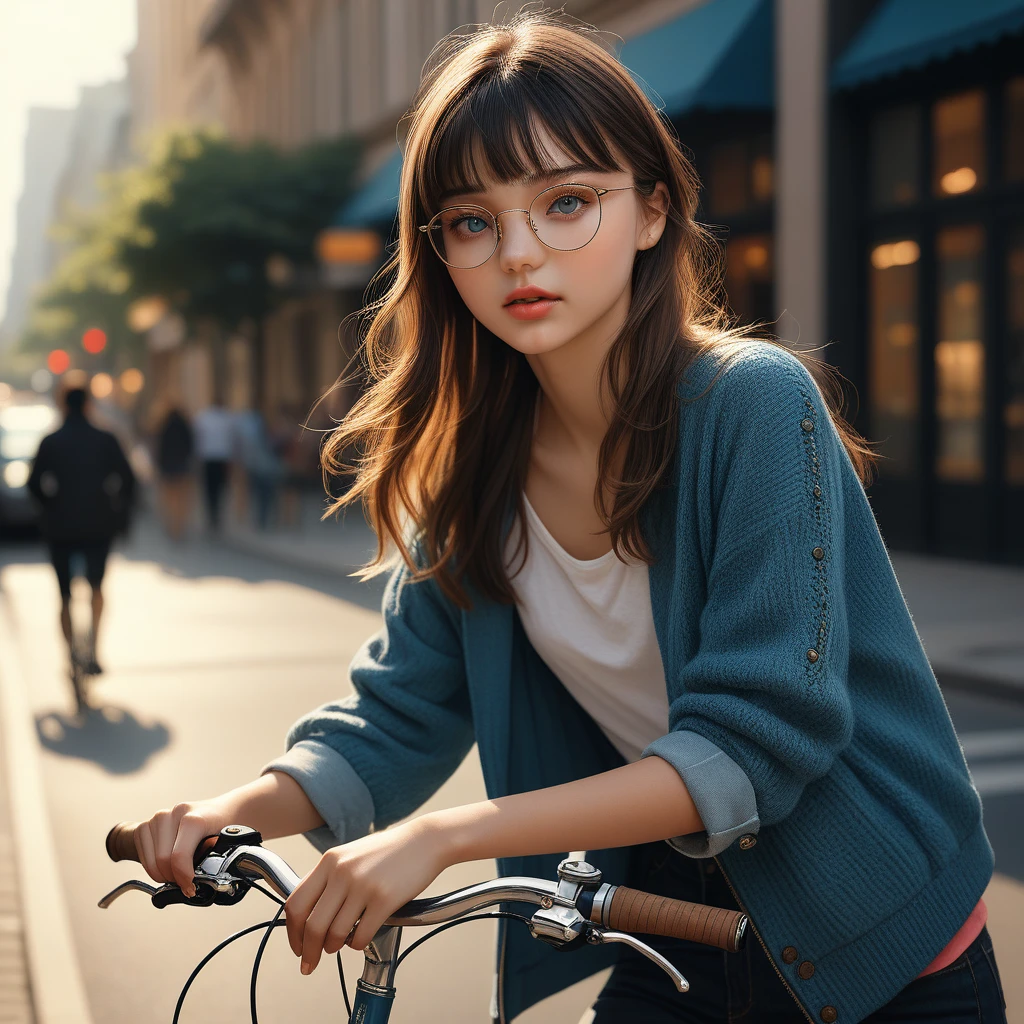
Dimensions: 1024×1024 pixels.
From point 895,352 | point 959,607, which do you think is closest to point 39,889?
point 959,607

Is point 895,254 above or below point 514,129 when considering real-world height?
above

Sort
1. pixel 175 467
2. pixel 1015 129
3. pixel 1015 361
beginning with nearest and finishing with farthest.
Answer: pixel 1015 129 < pixel 1015 361 < pixel 175 467

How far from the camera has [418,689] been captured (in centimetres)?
213

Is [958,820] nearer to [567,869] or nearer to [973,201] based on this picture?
[567,869]

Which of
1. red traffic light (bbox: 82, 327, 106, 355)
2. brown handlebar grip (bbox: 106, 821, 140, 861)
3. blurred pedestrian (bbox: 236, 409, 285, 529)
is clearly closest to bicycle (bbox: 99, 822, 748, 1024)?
brown handlebar grip (bbox: 106, 821, 140, 861)

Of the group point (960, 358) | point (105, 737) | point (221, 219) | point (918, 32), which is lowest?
point (105, 737)

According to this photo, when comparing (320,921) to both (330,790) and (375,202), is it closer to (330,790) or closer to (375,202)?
(330,790)

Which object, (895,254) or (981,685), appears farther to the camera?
(895,254)

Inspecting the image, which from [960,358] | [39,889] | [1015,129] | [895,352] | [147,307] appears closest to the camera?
[39,889]

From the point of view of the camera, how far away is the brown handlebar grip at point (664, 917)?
140 cm

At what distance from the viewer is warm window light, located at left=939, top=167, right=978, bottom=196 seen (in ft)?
42.9

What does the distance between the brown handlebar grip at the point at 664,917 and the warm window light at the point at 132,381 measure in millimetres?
64681

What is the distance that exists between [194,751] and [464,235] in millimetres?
5681

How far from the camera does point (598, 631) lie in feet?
6.58
